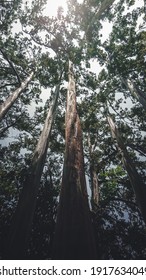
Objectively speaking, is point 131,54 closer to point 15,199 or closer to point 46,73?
point 46,73

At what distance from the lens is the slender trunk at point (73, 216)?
1.89 meters

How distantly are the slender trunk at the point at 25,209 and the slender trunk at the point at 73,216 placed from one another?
5.09 feet

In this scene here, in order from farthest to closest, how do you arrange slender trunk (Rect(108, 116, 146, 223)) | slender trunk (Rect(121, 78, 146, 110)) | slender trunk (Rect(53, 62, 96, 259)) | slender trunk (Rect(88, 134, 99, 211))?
slender trunk (Rect(121, 78, 146, 110)), slender trunk (Rect(88, 134, 99, 211)), slender trunk (Rect(108, 116, 146, 223)), slender trunk (Rect(53, 62, 96, 259))

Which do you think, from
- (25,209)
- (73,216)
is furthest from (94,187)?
(73,216)

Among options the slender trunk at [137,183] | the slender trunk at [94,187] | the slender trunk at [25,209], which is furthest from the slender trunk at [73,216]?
the slender trunk at [94,187]

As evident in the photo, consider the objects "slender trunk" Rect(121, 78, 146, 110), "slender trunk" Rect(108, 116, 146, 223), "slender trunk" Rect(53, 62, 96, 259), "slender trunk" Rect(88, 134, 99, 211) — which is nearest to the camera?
"slender trunk" Rect(53, 62, 96, 259)

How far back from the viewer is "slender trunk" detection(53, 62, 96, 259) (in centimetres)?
189

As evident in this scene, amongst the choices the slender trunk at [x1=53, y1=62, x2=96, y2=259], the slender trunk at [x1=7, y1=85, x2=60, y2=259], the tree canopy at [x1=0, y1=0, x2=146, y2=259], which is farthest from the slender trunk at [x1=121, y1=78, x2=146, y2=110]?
the slender trunk at [x1=53, y1=62, x2=96, y2=259]

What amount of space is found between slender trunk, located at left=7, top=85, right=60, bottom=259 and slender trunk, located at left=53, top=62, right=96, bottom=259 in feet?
5.09

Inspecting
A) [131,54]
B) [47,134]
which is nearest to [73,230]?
[47,134]

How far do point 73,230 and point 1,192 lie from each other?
7.65 meters

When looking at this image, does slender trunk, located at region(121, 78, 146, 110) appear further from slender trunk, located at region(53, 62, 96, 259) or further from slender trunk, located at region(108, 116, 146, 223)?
slender trunk, located at region(53, 62, 96, 259)

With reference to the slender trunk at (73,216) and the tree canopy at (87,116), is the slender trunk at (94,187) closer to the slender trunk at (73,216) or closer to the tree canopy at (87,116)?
the tree canopy at (87,116)

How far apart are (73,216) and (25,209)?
7.33 ft
